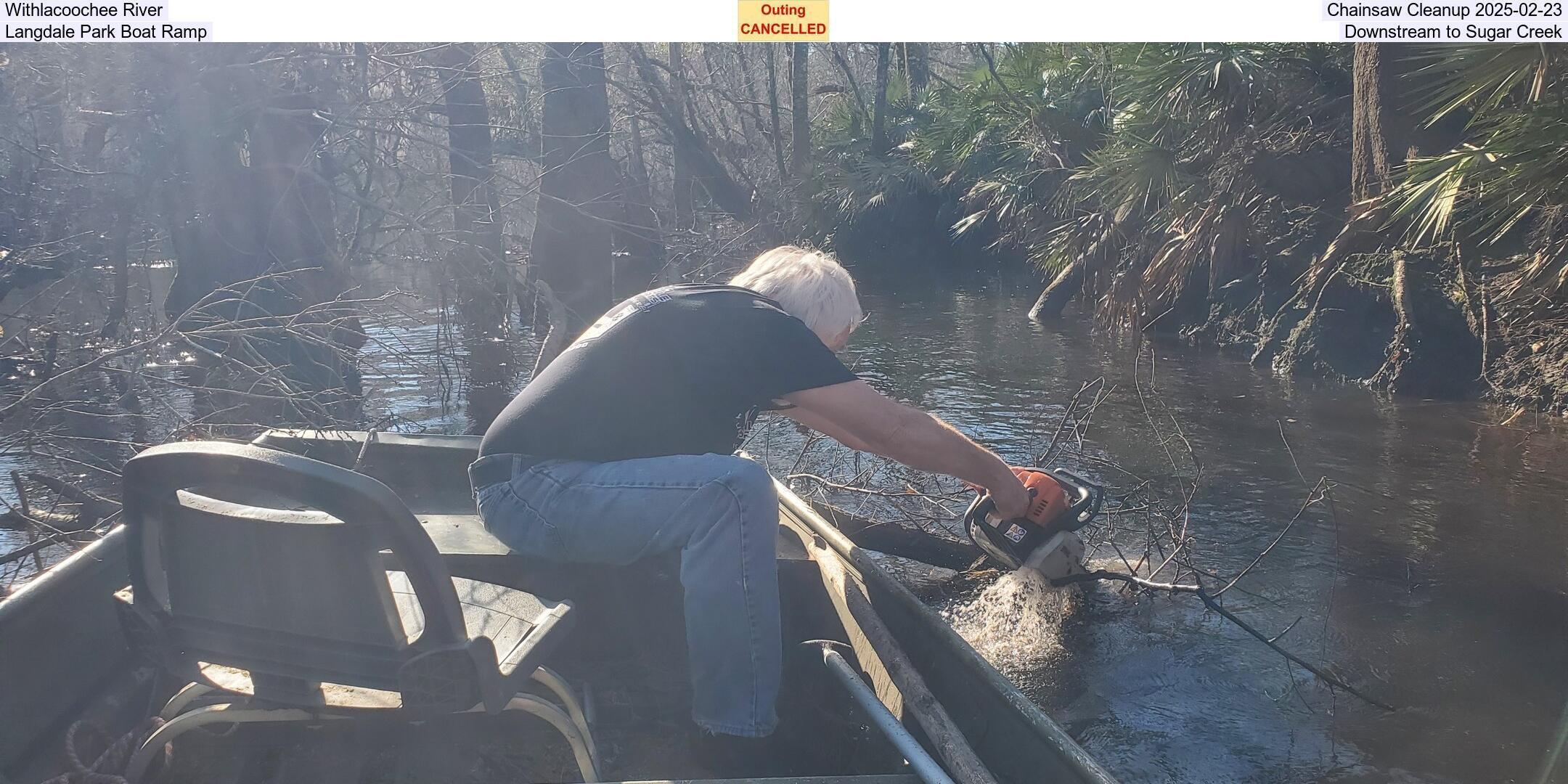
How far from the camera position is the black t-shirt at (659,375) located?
108 inches

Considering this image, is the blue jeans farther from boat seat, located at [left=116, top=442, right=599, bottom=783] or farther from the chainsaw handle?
the chainsaw handle

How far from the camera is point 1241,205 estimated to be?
11.1 meters

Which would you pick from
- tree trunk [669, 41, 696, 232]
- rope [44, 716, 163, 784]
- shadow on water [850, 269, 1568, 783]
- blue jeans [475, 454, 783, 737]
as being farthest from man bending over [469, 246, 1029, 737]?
tree trunk [669, 41, 696, 232]

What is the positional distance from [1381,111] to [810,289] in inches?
312

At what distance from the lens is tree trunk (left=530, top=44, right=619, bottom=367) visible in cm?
1026

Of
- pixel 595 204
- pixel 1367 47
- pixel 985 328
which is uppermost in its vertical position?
pixel 1367 47

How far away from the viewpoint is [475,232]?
859 cm

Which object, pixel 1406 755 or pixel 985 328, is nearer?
pixel 1406 755

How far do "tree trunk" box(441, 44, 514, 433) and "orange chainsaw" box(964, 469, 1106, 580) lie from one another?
17.4ft

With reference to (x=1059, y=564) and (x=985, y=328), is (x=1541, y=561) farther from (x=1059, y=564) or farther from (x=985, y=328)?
(x=985, y=328)

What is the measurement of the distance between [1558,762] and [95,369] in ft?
21.4

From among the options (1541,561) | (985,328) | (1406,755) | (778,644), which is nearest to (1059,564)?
(1406,755)

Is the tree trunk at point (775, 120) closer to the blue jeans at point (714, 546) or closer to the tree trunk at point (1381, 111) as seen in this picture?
the tree trunk at point (1381, 111)

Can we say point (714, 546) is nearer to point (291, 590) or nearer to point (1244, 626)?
point (291, 590)
